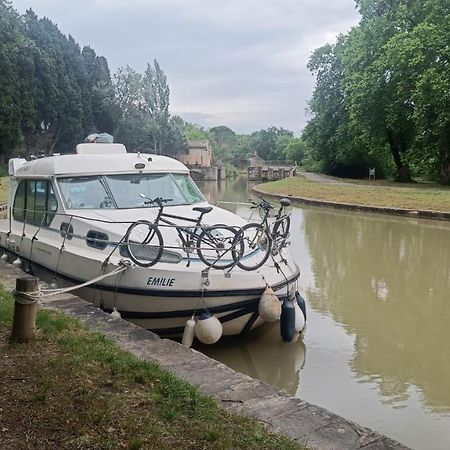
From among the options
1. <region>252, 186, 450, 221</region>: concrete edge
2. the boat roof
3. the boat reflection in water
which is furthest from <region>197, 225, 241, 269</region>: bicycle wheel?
<region>252, 186, 450, 221</region>: concrete edge

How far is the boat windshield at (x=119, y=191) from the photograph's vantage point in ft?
25.6

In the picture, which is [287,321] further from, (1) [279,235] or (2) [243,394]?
(2) [243,394]

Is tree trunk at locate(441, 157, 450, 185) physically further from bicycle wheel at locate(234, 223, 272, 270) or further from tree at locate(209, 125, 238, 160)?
tree at locate(209, 125, 238, 160)

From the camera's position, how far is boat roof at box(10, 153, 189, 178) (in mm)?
8055

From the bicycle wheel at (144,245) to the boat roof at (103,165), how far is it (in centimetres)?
162

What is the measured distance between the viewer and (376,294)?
918 centimetres

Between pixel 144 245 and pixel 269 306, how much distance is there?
162cm

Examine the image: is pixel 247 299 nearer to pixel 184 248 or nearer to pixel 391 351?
pixel 184 248

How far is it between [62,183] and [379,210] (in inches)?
667

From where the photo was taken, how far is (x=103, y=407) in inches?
134

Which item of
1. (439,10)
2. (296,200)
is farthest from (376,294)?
(439,10)

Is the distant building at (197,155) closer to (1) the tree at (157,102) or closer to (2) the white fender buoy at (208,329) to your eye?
(1) the tree at (157,102)

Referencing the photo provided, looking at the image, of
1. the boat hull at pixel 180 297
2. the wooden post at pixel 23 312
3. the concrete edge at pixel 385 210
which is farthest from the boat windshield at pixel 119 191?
the concrete edge at pixel 385 210

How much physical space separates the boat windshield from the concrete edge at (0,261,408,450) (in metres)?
2.09
